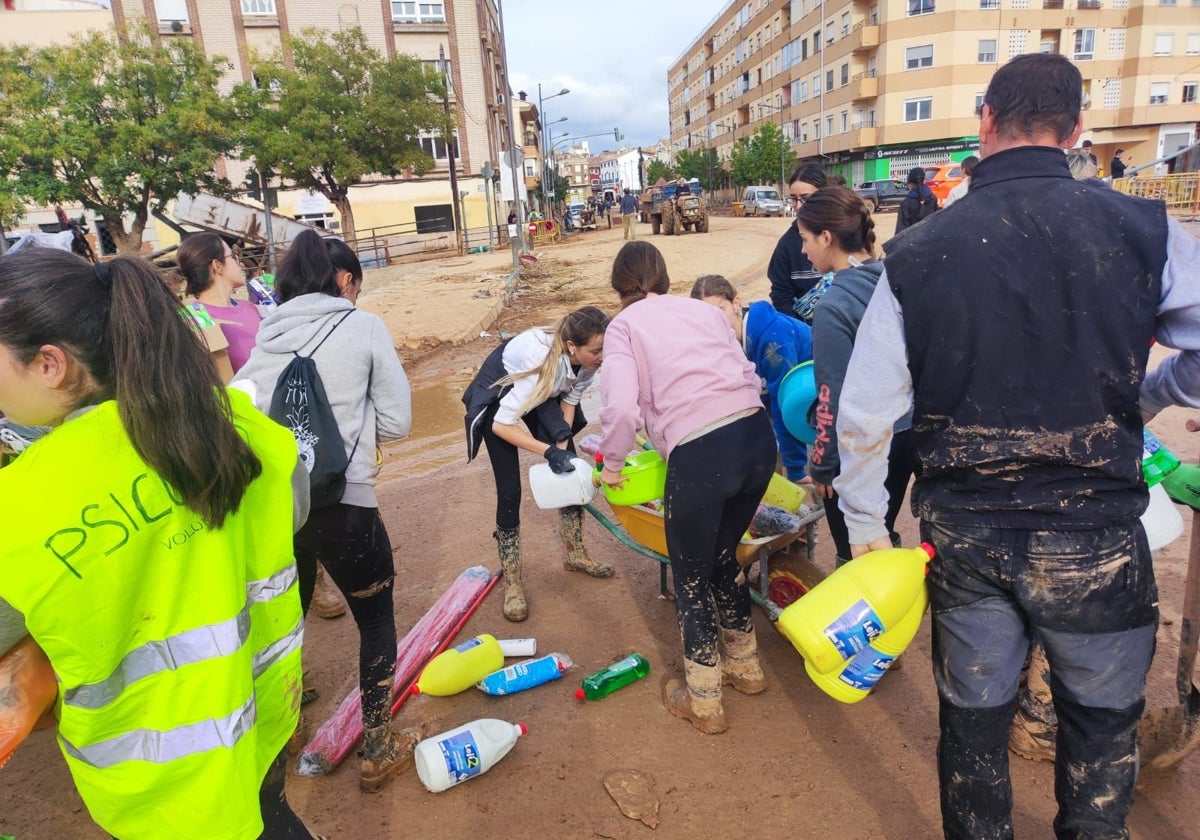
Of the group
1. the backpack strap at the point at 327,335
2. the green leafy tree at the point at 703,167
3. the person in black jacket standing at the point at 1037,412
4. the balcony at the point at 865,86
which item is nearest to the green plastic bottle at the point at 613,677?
the person in black jacket standing at the point at 1037,412

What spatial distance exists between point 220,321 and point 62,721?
109 inches

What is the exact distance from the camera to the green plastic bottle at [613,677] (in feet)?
10.4

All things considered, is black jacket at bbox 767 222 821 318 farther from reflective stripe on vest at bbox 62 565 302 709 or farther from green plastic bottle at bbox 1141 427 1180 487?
reflective stripe on vest at bbox 62 565 302 709

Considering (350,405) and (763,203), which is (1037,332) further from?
(763,203)

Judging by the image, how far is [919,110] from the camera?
139 ft

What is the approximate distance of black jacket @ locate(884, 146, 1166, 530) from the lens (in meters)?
1.59

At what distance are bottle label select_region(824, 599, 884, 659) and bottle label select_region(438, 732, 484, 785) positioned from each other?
147cm

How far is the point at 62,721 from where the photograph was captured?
131 centimetres

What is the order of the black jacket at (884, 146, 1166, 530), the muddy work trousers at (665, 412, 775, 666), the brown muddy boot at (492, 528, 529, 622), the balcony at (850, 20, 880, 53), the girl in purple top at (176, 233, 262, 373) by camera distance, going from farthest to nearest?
1. the balcony at (850, 20, 880, 53)
2. the brown muddy boot at (492, 528, 529, 622)
3. the girl in purple top at (176, 233, 262, 373)
4. the muddy work trousers at (665, 412, 775, 666)
5. the black jacket at (884, 146, 1166, 530)

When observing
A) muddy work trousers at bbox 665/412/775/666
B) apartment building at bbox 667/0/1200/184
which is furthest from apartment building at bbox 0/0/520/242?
muddy work trousers at bbox 665/412/775/666

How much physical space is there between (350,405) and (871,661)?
5.67 ft

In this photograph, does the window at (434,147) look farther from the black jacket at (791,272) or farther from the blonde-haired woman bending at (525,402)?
the blonde-haired woman bending at (525,402)

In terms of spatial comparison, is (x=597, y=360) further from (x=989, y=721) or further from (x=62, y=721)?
(x=62, y=721)

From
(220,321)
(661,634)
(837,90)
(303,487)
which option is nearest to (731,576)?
(661,634)
